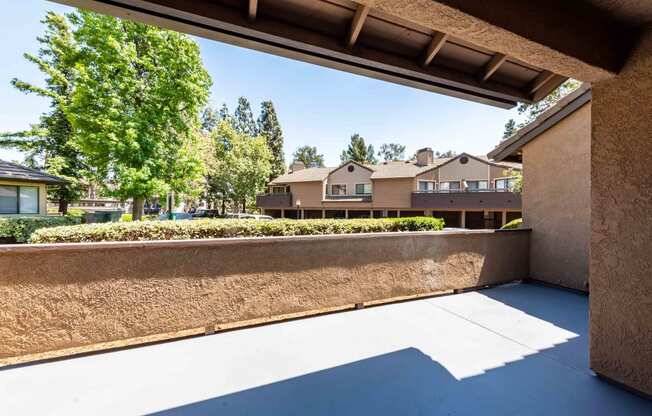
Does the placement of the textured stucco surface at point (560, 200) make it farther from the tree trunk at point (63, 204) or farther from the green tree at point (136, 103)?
the tree trunk at point (63, 204)

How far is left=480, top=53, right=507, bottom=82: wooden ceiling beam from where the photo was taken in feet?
8.41

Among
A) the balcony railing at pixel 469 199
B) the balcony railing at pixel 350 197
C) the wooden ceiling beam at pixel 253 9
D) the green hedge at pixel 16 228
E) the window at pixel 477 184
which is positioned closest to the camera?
the wooden ceiling beam at pixel 253 9

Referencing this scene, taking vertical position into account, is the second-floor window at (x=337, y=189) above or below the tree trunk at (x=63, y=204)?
above

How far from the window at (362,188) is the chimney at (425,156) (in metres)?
4.85

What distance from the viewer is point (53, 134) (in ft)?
55.3

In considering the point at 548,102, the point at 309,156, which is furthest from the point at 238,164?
the point at 309,156

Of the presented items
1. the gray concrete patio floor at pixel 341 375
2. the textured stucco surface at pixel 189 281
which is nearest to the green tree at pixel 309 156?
the textured stucco surface at pixel 189 281

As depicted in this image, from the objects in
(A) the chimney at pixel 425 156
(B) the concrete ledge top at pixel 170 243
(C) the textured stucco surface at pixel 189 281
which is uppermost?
(A) the chimney at pixel 425 156

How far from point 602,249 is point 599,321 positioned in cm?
69

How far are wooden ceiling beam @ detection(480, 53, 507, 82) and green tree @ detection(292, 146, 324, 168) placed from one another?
53.1 metres

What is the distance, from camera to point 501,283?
5.92m

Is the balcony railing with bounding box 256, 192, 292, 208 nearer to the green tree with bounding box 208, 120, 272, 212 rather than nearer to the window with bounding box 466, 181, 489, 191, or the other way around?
the green tree with bounding box 208, 120, 272, 212

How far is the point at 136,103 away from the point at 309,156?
1850 inches

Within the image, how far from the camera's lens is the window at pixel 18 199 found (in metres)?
11.8
